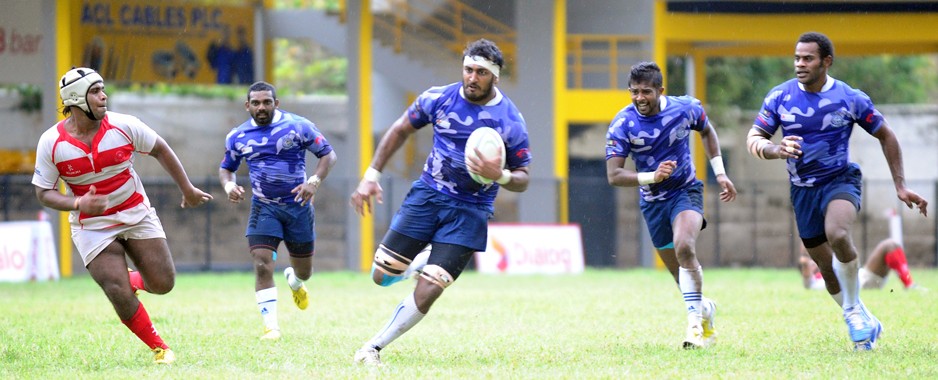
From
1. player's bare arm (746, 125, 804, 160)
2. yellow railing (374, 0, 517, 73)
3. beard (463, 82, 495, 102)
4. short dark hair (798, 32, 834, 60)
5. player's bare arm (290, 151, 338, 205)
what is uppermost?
yellow railing (374, 0, 517, 73)

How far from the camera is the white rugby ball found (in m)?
7.94

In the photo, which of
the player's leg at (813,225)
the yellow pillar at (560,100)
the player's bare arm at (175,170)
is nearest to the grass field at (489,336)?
the player's leg at (813,225)

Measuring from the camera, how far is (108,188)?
8711 millimetres

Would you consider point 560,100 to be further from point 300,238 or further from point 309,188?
point 309,188

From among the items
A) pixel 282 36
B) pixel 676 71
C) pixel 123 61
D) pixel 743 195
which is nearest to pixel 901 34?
pixel 743 195

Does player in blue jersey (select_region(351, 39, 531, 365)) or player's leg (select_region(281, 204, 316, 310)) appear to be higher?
player in blue jersey (select_region(351, 39, 531, 365))

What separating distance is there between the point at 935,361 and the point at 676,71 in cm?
2609

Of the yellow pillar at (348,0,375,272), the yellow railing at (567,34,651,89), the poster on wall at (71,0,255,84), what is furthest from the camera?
the poster on wall at (71,0,255,84)

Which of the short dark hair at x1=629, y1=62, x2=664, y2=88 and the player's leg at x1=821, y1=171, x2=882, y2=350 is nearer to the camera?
the player's leg at x1=821, y1=171, x2=882, y2=350

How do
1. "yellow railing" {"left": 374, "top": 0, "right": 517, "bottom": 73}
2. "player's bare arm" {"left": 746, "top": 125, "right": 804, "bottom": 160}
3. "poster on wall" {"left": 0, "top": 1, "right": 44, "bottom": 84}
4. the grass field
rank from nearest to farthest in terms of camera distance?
the grass field, "player's bare arm" {"left": 746, "top": 125, "right": 804, "bottom": 160}, "poster on wall" {"left": 0, "top": 1, "right": 44, "bottom": 84}, "yellow railing" {"left": 374, "top": 0, "right": 517, "bottom": 73}

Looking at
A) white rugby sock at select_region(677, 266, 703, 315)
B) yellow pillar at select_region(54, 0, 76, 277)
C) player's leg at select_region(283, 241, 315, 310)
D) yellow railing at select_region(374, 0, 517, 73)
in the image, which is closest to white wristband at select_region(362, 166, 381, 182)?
white rugby sock at select_region(677, 266, 703, 315)

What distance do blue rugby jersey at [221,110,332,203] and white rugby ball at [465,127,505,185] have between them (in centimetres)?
378

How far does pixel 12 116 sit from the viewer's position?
32938mm

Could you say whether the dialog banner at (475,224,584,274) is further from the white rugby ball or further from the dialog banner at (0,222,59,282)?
the white rugby ball
